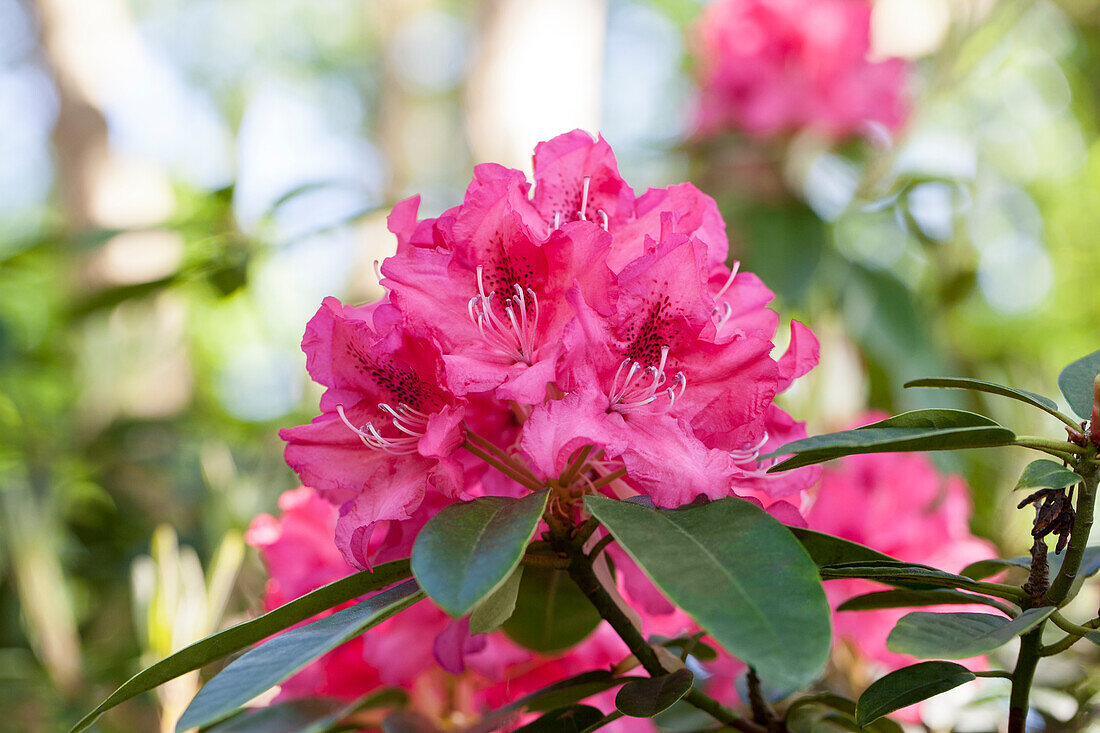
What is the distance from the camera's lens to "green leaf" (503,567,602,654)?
2.11ft

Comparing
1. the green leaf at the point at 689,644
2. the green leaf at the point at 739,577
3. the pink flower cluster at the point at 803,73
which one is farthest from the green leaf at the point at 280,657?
the pink flower cluster at the point at 803,73

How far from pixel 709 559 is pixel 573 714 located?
0.75 ft

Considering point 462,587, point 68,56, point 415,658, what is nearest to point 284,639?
point 462,587

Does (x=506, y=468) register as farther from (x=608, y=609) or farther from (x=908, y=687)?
(x=908, y=687)

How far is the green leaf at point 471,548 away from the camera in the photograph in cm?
39

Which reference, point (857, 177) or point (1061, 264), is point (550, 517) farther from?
point (1061, 264)

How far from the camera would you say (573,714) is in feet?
1.90

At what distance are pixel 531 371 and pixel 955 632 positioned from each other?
259mm

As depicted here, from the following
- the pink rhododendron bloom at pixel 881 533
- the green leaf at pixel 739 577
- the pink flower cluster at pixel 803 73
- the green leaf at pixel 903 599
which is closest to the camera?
the green leaf at pixel 739 577

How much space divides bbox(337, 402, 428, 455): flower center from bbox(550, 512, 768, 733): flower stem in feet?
0.35

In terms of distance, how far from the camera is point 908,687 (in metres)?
0.52

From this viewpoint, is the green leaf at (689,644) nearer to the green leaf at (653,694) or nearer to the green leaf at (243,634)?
the green leaf at (653,694)

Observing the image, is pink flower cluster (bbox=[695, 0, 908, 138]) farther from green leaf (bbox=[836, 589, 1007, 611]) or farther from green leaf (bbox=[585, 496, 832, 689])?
green leaf (bbox=[585, 496, 832, 689])

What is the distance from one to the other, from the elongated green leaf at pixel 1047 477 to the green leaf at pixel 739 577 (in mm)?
125
